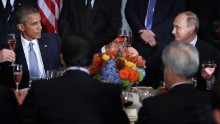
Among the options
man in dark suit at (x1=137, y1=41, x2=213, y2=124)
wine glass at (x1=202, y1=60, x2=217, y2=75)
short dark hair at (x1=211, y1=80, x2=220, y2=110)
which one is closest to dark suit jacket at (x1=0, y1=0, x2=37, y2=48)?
wine glass at (x1=202, y1=60, x2=217, y2=75)

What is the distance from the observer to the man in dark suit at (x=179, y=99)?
3.04 m

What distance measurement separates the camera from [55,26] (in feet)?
22.1

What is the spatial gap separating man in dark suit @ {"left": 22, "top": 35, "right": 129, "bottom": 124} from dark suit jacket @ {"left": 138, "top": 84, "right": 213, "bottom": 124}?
26 centimetres

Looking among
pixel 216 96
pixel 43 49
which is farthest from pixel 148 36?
pixel 216 96

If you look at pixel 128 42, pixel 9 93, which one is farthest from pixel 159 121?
pixel 128 42

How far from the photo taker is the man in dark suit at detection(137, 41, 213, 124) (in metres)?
3.04

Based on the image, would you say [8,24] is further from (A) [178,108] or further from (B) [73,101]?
(A) [178,108]

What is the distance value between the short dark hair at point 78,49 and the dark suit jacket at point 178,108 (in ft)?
1.60

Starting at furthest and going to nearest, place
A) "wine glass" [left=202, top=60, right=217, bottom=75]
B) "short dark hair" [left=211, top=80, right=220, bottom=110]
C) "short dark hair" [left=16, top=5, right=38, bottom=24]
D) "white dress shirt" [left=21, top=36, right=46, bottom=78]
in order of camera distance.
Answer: "short dark hair" [left=16, top=5, right=38, bottom=24] < "white dress shirt" [left=21, top=36, right=46, bottom=78] < "wine glass" [left=202, top=60, right=217, bottom=75] < "short dark hair" [left=211, top=80, right=220, bottom=110]

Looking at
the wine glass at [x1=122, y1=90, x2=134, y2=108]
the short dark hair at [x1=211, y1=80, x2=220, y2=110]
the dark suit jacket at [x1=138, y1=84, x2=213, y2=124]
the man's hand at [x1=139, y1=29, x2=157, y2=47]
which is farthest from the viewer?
the man's hand at [x1=139, y1=29, x2=157, y2=47]

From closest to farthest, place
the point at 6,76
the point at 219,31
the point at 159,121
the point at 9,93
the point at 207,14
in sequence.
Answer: the point at 159,121, the point at 9,93, the point at 6,76, the point at 219,31, the point at 207,14

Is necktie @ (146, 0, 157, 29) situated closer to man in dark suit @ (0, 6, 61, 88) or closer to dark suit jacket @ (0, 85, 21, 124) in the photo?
man in dark suit @ (0, 6, 61, 88)

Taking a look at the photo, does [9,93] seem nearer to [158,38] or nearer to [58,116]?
[58,116]

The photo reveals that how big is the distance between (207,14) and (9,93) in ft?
11.1
